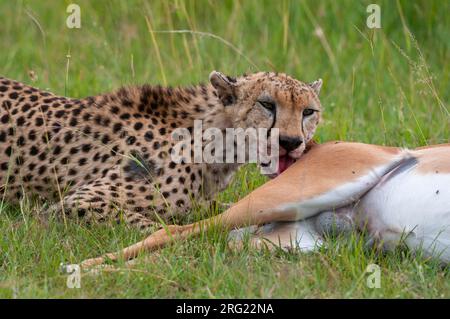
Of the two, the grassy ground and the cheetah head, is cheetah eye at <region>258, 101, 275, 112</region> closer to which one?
the cheetah head

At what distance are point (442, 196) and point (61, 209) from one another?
1.91 metres

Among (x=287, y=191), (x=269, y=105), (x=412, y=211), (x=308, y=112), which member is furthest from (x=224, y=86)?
(x=412, y=211)

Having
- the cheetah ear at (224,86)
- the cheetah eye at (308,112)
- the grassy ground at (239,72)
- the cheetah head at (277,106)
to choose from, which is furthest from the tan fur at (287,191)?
the cheetah ear at (224,86)

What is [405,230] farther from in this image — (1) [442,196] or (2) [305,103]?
(2) [305,103]

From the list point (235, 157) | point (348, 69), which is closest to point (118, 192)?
point (235, 157)

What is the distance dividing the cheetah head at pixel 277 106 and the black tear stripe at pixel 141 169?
19.0 inches

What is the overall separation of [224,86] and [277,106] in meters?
0.37

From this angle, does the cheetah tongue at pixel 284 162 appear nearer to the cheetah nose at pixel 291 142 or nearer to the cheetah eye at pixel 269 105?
the cheetah nose at pixel 291 142

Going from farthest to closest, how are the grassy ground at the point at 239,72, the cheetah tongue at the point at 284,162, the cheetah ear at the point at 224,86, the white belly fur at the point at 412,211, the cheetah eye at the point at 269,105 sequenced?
the cheetah ear at the point at 224,86 → the cheetah eye at the point at 269,105 → the cheetah tongue at the point at 284,162 → the white belly fur at the point at 412,211 → the grassy ground at the point at 239,72

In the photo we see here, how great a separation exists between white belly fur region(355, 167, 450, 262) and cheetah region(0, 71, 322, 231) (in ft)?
1.60

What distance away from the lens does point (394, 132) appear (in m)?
6.64

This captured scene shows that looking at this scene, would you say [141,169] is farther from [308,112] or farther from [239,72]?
[239,72]

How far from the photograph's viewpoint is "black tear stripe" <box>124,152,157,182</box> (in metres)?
5.41

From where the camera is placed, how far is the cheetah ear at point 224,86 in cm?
534
